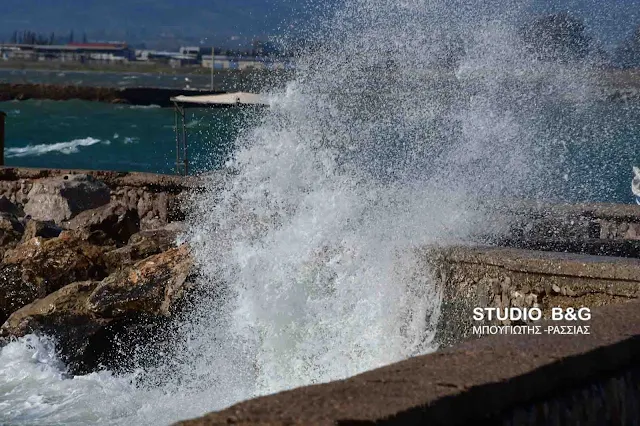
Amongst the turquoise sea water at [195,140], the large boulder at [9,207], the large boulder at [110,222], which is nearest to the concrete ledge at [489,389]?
the turquoise sea water at [195,140]

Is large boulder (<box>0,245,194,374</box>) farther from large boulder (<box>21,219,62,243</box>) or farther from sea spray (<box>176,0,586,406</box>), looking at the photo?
large boulder (<box>21,219,62,243</box>)

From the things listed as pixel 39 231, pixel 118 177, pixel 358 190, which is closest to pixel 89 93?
pixel 118 177

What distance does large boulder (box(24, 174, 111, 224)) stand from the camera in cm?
1184

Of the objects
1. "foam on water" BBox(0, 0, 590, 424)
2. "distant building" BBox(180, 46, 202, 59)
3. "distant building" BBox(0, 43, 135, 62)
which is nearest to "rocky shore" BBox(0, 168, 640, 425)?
"foam on water" BBox(0, 0, 590, 424)

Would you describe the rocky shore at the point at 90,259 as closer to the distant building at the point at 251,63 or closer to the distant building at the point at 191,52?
Result: the distant building at the point at 251,63

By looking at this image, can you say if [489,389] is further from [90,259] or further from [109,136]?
[109,136]

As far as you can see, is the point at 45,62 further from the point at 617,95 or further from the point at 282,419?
the point at 282,419

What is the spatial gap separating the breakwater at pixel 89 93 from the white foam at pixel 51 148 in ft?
80.1

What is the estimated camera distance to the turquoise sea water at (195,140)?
1473 cm

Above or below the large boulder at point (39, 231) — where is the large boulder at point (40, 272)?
below

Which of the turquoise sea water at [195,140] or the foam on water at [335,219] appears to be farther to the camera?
the turquoise sea water at [195,140]

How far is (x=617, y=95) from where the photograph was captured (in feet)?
70.6

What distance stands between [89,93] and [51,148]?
112 feet

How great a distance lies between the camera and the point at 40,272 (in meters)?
9.71
